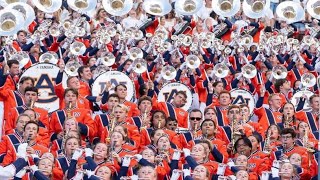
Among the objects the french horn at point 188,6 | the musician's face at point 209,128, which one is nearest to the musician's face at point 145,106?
the musician's face at point 209,128

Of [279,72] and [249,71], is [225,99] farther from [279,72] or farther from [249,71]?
[279,72]

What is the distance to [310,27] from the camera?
57.8ft

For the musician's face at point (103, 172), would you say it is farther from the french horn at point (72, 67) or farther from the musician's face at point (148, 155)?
the french horn at point (72, 67)

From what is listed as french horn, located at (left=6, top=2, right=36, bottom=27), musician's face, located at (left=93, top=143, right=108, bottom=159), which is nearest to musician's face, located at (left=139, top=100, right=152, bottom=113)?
musician's face, located at (left=93, top=143, right=108, bottom=159)

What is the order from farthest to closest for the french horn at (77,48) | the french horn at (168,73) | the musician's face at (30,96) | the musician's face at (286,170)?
the french horn at (77,48)
the french horn at (168,73)
the musician's face at (30,96)
the musician's face at (286,170)

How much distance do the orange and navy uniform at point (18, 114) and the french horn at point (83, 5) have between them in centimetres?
260

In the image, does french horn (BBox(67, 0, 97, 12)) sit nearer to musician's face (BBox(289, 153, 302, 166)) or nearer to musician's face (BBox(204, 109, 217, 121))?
musician's face (BBox(204, 109, 217, 121))

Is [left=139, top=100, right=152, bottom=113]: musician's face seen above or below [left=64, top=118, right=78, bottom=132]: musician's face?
above

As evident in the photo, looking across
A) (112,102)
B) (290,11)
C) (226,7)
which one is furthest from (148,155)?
(290,11)

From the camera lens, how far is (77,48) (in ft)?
50.3

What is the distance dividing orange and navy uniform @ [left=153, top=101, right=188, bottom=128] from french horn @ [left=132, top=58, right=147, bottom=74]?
2.34 feet

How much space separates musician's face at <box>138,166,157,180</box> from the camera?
1197 cm

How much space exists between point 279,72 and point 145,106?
2.37m

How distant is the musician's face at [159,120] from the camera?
1362 centimetres
